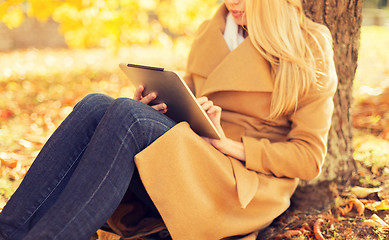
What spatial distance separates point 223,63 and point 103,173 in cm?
84

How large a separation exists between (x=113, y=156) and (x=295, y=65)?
2.95 ft

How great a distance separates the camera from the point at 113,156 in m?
1.72

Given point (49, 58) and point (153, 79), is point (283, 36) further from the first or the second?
point (49, 58)

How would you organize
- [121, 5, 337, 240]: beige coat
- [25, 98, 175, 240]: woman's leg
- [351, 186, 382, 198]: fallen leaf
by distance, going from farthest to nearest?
1. [351, 186, 382, 198]: fallen leaf
2. [121, 5, 337, 240]: beige coat
3. [25, 98, 175, 240]: woman's leg

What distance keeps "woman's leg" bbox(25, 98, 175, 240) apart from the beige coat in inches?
2.6

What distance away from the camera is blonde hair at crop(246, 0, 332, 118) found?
76.8 inches

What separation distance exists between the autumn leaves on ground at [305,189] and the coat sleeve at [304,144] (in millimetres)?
381

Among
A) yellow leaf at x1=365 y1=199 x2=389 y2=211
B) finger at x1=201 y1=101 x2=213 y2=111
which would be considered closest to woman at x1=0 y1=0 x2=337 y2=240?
finger at x1=201 y1=101 x2=213 y2=111

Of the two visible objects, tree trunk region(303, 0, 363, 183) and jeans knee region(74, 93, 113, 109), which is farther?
tree trunk region(303, 0, 363, 183)

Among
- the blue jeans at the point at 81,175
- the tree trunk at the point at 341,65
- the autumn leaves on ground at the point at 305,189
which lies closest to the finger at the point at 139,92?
the blue jeans at the point at 81,175

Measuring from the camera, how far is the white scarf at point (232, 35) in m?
2.30

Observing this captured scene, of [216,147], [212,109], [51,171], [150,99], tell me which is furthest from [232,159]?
[51,171]

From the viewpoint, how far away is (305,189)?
251 cm

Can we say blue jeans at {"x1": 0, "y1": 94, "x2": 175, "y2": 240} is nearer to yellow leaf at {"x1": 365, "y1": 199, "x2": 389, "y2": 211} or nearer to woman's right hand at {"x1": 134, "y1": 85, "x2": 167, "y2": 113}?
woman's right hand at {"x1": 134, "y1": 85, "x2": 167, "y2": 113}
